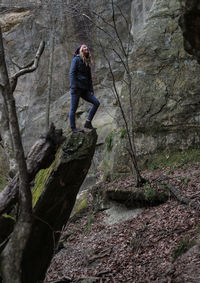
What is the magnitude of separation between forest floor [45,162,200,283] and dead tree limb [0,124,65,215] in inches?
84.8

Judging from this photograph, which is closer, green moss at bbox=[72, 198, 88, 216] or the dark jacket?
the dark jacket

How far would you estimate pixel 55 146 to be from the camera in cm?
469

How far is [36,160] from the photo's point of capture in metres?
4.52

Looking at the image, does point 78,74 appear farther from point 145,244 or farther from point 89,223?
point 89,223

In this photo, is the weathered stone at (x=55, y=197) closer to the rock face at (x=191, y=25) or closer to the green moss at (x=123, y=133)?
the rock face at (x=191, y=25)

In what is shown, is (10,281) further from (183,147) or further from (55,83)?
(55,83)

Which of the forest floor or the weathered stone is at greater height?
the weathered stone

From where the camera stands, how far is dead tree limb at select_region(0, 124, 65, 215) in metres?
4.44

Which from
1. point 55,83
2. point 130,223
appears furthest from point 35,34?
point 130,223

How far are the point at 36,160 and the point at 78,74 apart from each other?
245 centimetres

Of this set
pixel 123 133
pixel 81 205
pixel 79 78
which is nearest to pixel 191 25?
pixel 79 78

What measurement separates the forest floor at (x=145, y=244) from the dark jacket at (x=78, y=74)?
3.22 metres

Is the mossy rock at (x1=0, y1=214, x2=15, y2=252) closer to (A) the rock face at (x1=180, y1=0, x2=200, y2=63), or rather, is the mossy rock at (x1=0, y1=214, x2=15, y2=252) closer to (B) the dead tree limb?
(B) the dead tree limb

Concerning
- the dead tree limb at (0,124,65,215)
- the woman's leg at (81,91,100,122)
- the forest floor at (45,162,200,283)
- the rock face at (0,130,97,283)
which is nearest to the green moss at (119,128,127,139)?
the forest floor at (45,162,200,283)
